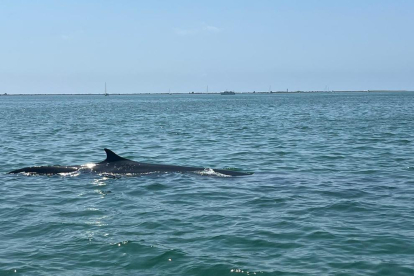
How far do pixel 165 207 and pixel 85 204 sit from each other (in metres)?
2.21

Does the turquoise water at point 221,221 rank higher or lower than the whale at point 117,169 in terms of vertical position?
lower

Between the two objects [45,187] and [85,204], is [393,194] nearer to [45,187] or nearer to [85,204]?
[85,204]

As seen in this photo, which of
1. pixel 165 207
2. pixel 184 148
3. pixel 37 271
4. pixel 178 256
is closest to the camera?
pixel 37 271

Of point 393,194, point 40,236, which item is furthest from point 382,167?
point 40,236

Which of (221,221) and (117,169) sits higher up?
(117,169)

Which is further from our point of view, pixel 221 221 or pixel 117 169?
pixel 117 169

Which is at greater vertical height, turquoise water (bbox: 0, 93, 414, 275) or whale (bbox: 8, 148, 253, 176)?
whale (bbox: 8, 148, 253, 176)

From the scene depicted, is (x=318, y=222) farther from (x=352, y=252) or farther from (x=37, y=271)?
(x=37, y=271)

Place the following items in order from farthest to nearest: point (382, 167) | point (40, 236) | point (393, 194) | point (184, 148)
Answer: point (184, 148) < point (382, 167) < point (393, 194) < point (40, 236)

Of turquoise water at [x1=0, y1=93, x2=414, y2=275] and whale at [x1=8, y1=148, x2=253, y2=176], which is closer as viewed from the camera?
turquoise water at [x1=0, y1=93, x2=414, y2=275]

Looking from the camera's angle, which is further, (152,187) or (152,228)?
(152,187)

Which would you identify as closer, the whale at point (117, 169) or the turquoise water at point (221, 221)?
the turquoise water at point (221, 221)

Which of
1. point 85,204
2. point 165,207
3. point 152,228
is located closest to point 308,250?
Answer: point 152,228

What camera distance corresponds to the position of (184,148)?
93.4 ft
